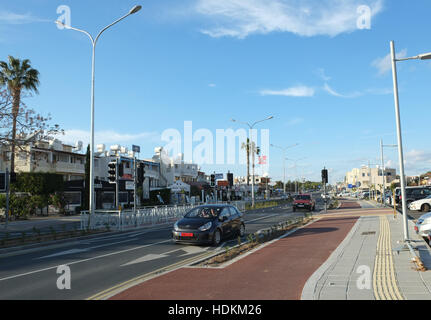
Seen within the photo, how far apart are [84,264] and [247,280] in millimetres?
4885

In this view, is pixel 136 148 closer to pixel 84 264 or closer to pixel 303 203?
pixel 84 264

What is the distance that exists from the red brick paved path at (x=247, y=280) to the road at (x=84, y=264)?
107 cm

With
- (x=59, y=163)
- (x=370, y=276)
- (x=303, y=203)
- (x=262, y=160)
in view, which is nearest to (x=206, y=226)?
(x=370, y=276)

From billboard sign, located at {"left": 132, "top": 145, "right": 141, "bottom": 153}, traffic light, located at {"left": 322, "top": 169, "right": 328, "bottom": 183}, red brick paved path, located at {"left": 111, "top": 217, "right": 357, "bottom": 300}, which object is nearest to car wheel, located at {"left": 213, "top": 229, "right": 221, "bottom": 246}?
red brick paved path, located at {"left": 111, "top": 217, "right": 357, "bottom": 300}

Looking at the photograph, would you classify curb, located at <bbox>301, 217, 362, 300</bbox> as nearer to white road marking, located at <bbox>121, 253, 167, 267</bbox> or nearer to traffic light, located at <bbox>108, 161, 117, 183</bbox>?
white road marking, located at <bbox>121, 253, 167, 267</bbox>

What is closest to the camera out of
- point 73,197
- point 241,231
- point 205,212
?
point 205,212

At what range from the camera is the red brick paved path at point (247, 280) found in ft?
20.7

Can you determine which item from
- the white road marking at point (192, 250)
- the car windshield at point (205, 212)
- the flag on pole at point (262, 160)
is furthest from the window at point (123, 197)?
the white road marking at point (192, 250)

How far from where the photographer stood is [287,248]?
1180 cm

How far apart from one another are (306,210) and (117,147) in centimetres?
4262

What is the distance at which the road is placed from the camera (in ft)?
23.3

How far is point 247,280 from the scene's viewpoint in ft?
24.5
